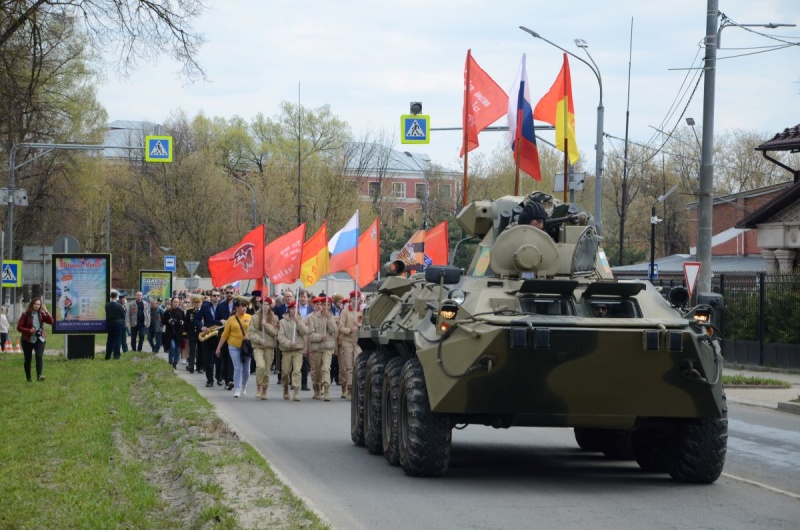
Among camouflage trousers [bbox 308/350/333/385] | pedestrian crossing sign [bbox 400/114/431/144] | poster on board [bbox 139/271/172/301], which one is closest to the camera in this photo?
camouflage trousers [bbox 308/350/333/385]

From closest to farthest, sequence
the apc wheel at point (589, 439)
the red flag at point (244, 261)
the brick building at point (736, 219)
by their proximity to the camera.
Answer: the apc wheel at point (589, 439), the red flag at point (244, 261), the brick building at point (736, 219)

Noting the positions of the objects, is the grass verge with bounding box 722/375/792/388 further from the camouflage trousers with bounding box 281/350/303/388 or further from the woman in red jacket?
the woman in red jacket

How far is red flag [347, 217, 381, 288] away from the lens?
1155 inches

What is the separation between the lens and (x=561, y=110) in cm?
2416

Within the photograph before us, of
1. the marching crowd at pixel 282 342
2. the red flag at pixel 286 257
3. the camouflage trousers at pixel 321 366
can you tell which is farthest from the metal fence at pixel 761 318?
the camouflage trousers at pixel 321 366

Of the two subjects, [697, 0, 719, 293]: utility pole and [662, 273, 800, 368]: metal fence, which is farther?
[662, 273, 800, 368]: metal fence

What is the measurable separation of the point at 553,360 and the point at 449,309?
3.38 feet

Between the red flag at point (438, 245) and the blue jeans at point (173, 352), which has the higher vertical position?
the red flag at point (438, 245)

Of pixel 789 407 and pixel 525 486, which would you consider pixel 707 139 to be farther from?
pixel 525 486

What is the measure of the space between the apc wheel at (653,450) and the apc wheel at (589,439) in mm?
1087

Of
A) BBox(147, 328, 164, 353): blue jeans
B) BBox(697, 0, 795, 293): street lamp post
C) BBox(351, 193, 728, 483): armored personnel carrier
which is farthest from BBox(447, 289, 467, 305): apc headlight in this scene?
BBox(147, 328, 164, 353): blue jeans

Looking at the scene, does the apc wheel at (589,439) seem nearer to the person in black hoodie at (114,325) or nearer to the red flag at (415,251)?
the red flag at (415,251)

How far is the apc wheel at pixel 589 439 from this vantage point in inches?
579

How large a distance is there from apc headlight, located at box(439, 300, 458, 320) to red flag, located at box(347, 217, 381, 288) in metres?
17.5
